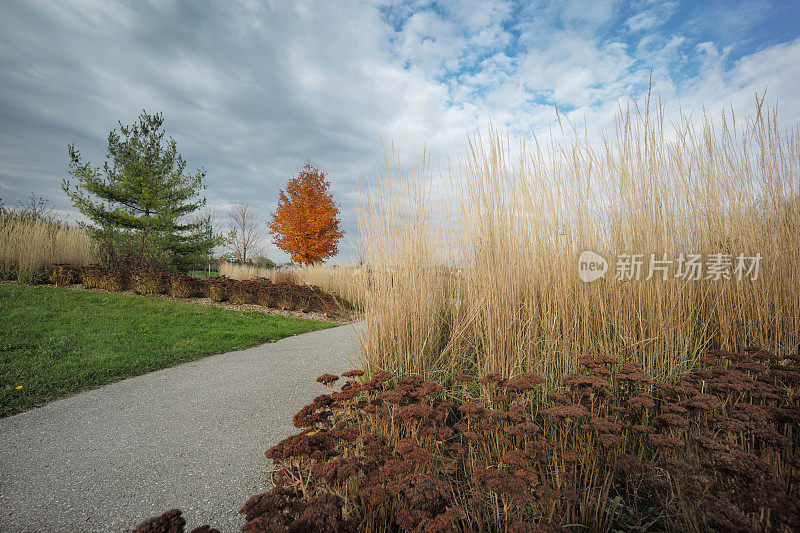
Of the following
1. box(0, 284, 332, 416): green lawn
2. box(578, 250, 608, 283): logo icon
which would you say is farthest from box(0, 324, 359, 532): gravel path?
box(578, 250, 608, 283): logo icon

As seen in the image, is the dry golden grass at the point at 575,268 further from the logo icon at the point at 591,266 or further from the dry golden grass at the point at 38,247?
the dry golden grass at the point at 38,247

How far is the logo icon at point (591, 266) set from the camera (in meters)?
2.32

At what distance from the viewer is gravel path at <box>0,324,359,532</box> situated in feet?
5.44

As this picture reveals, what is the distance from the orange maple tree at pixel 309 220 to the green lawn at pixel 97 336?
23.5 feet

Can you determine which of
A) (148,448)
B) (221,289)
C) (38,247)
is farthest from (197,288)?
(148,448)

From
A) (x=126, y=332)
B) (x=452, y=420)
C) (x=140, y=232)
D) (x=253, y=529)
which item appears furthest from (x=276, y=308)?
(x=253, y=529)

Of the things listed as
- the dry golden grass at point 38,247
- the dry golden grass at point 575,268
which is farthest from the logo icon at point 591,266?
the dry golden grass at point 38,247

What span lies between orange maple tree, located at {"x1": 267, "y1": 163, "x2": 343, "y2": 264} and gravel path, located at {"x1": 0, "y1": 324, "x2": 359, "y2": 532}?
34.8 feet

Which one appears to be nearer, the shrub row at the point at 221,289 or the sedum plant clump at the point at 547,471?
the sedum plant clump at the point at 547,471

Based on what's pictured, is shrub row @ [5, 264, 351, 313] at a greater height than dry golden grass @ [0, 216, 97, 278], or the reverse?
dry golden grass @ [0, 216, 97, 278]

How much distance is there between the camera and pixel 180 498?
1732 millimetres

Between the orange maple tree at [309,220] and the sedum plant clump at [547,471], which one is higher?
the orange maple tree at [309,220]

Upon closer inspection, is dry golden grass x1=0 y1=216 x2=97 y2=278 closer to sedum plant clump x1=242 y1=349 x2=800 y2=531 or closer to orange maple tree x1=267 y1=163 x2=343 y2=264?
orange maple tree x1=267 y1=163 x2=343 y2=264

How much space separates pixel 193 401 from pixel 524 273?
288 centimetres
